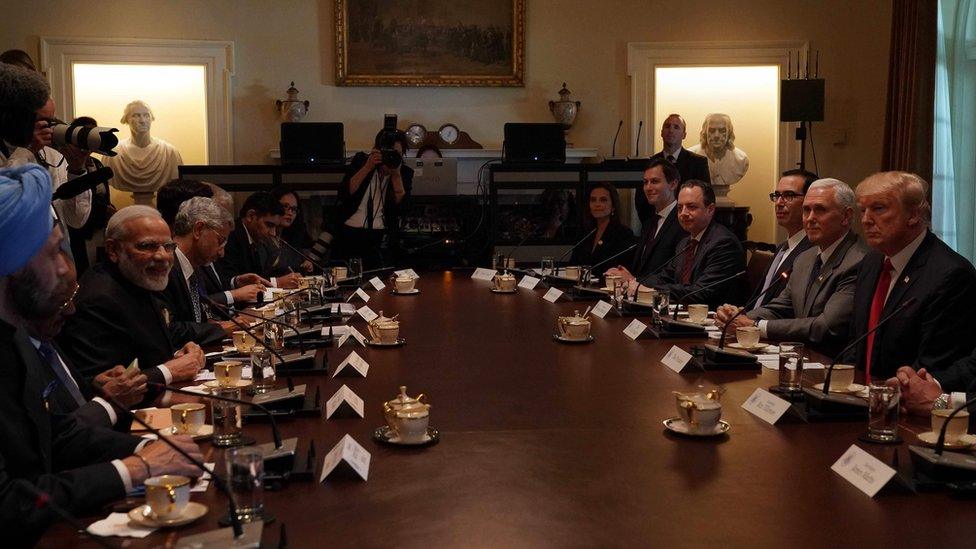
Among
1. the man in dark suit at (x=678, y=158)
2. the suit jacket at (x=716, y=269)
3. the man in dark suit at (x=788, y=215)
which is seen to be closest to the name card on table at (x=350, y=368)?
the man in dark suit at (x=788, y=215)

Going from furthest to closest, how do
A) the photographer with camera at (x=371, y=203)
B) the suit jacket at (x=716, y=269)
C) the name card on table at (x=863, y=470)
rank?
1. the photographer with camera at (x=371, y=203)
2. the suit jacket at (x=716, y=269)
3. the name card on table at (x=863, y=470)

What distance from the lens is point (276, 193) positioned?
6.61 meters

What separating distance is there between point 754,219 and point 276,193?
15.9ft

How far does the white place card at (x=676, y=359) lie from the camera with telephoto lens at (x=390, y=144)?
12.8ft

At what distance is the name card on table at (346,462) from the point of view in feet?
6.24

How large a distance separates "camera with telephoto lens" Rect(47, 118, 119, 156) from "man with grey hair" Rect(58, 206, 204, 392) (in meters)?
0.40

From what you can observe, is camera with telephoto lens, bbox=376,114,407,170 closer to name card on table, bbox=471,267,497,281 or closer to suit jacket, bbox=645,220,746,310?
name card on table, bbox=471,267,497,281

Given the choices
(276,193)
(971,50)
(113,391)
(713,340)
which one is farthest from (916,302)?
(971,50)

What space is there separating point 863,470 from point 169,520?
121cm

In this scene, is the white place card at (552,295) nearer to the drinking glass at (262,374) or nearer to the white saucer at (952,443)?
the drinking glass at (262,374)

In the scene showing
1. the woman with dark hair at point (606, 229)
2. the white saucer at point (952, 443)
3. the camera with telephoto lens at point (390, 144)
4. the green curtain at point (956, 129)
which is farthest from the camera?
the green curtain at point (956, 129)

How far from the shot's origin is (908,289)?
328 cm

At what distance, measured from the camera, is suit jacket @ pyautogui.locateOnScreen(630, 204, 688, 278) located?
5.99m

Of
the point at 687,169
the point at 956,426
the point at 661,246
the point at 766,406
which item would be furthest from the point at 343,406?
the point at 687,169
